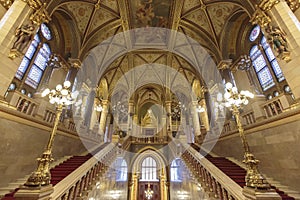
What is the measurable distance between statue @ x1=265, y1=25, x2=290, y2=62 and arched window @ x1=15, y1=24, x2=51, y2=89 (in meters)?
10.1

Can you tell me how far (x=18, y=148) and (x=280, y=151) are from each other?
27.2ft

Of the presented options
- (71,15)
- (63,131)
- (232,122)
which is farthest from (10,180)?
(232,122)

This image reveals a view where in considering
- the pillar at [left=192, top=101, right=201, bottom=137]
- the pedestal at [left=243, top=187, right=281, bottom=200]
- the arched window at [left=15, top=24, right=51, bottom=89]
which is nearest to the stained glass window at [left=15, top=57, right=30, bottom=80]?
the arched window at [left=15, top=24, right=51, bottom=89]

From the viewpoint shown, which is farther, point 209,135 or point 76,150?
point 209,135

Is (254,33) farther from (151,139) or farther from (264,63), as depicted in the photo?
(151,139)

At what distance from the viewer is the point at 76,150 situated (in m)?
8.20

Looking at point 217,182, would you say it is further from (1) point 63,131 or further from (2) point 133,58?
(2) point 133,58

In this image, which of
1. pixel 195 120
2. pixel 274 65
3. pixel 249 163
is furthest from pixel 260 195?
pixel 195 120

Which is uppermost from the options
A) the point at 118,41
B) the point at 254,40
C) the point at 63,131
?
the point at 118,41

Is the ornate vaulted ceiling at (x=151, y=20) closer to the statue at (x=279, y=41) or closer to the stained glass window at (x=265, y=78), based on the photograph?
the stained glass window at (x=265, y=78)

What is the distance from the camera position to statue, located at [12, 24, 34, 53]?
15.8 feet

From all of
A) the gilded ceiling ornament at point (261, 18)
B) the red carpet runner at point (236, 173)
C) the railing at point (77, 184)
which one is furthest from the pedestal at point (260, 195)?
the gilded ceiling ornament at point (261, 18)

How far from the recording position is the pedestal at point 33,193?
7.48ft

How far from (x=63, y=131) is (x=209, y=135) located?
829 cm
